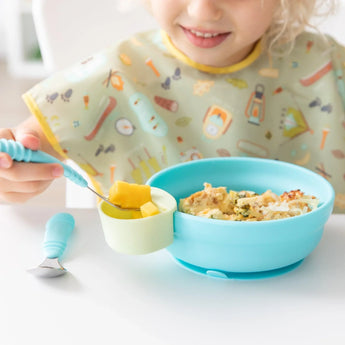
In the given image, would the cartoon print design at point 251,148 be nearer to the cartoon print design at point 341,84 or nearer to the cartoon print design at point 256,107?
the cartoon print design at point 256,107

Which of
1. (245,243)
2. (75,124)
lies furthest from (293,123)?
(245,243)

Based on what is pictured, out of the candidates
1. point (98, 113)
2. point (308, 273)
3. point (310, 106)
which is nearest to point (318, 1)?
point (310, 106)

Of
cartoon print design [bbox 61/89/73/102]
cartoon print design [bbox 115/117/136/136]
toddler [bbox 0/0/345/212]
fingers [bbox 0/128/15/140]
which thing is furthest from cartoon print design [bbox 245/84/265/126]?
fingers [bbox 0/128/15/140]

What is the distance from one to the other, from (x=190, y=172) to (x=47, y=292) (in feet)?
0.95

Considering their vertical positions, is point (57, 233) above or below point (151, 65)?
below

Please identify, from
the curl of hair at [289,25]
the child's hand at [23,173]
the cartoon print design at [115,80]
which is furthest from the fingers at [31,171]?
the curl of hair at [289,25]

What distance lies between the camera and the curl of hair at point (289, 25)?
1.07 m

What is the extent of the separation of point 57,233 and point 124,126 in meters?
0.37

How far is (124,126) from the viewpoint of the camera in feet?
3.43

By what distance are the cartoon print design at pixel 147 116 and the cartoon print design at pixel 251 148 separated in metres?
0.15

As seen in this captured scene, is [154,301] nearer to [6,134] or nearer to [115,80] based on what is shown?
[6,134]

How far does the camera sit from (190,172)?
0.80 meters

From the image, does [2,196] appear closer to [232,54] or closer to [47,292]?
[47,292]

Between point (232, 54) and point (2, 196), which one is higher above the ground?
point (232, 54)
